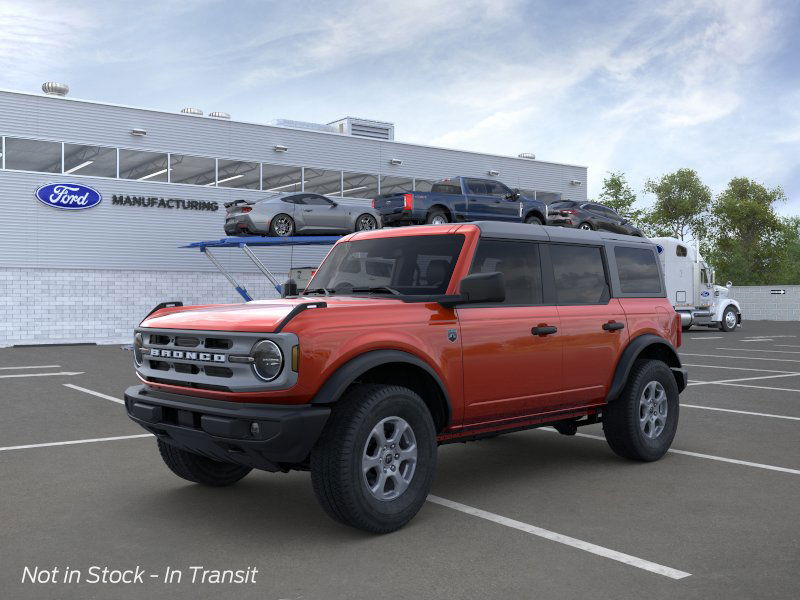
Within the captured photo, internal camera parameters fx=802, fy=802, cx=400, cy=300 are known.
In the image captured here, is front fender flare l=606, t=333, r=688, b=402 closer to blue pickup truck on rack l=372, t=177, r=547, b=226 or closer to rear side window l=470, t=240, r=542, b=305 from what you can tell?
rear side window l=470, t=240, r=542, b=305

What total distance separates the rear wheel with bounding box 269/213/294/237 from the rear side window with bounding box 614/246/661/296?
622 inches

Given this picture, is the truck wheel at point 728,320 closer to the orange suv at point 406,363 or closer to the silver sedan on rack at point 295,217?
the silver sedan on rack at point 295,217

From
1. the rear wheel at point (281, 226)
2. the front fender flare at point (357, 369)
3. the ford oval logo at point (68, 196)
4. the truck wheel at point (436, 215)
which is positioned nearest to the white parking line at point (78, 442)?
the front fender flare at point (357, 369)

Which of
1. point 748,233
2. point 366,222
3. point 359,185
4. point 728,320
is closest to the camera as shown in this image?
point 366,222

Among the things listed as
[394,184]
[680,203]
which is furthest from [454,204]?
[680,203]

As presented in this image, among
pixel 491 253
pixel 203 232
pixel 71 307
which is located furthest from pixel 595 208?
pixel 491 253

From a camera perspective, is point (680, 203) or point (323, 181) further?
point (680, 203)

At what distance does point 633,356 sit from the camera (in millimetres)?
6805

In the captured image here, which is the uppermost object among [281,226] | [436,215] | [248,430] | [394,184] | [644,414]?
[394,184]

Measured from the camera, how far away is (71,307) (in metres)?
27.3

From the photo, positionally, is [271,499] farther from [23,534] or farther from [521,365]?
[521,365]

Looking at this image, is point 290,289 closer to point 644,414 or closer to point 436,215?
point 644,414

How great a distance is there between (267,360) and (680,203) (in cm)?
7137

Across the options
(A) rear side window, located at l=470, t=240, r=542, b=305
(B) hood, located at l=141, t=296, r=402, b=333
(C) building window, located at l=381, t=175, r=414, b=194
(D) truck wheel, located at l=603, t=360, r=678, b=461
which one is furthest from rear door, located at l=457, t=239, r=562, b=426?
(C) building window, located at l=381, t=175, r=414, b=194
